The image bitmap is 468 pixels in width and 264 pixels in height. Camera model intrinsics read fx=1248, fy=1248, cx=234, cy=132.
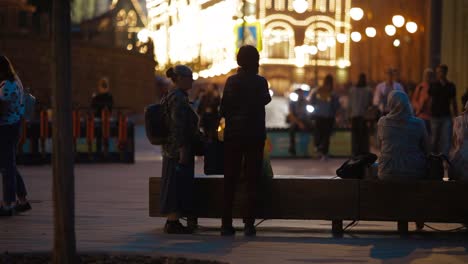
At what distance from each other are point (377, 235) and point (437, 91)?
9.75 metres

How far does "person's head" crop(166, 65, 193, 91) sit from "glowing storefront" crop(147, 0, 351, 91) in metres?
76.1

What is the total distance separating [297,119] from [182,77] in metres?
16.9

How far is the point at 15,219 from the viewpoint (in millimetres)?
13086

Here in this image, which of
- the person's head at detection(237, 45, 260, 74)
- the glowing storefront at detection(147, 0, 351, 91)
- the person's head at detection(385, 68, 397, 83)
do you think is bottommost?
the person's head at detection(385, 68, 397, 83)

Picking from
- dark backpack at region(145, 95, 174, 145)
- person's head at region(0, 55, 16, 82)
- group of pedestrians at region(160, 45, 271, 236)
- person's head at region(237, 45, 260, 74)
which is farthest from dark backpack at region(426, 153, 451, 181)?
person's head at region(0, 55, 16, 82)

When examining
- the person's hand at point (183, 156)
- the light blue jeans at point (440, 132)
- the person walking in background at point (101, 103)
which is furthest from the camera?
the person walking in background at point (101, 103)

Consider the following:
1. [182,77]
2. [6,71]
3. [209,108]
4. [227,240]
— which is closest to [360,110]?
[209,108]

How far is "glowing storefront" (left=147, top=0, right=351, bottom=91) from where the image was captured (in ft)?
310

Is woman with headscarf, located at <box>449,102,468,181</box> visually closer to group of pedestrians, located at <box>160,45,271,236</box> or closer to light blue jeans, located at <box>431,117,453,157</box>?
group of pedestrians, located at <box>160,45,271,236</box>

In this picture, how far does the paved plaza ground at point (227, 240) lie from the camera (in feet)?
33.0

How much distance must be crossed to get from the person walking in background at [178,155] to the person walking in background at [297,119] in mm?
15594

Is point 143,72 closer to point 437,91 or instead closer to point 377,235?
point 437,91

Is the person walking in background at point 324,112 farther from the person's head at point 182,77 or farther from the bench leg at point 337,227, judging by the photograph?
the person's head at point 182,77

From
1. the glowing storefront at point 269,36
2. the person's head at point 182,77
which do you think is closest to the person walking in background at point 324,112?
the person's head at point 182,77
